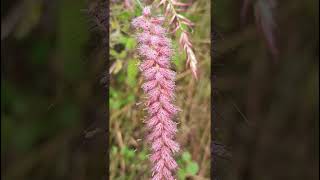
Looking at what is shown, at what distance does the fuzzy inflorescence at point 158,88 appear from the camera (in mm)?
366

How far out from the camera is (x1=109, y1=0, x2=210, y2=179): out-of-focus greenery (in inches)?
16.6

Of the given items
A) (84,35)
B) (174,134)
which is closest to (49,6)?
(84,35)

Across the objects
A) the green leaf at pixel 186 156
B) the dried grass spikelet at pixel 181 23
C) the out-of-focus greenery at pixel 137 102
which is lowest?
the green leaf at pixel 186 156

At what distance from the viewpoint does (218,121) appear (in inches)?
17.1

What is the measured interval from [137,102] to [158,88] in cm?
5

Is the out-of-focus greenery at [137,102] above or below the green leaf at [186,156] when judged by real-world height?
above

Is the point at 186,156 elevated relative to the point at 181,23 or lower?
lower

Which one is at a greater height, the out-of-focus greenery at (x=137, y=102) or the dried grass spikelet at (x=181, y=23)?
the dried grass spikelet at (x=181, y=23)

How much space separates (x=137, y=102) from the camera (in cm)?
42

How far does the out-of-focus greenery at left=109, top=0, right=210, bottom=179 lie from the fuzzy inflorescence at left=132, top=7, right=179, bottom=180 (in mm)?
37

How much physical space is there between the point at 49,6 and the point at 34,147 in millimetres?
119

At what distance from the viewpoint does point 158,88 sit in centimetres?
37

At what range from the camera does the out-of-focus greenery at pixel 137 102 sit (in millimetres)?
421

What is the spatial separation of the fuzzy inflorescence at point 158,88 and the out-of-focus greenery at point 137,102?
0.04m
